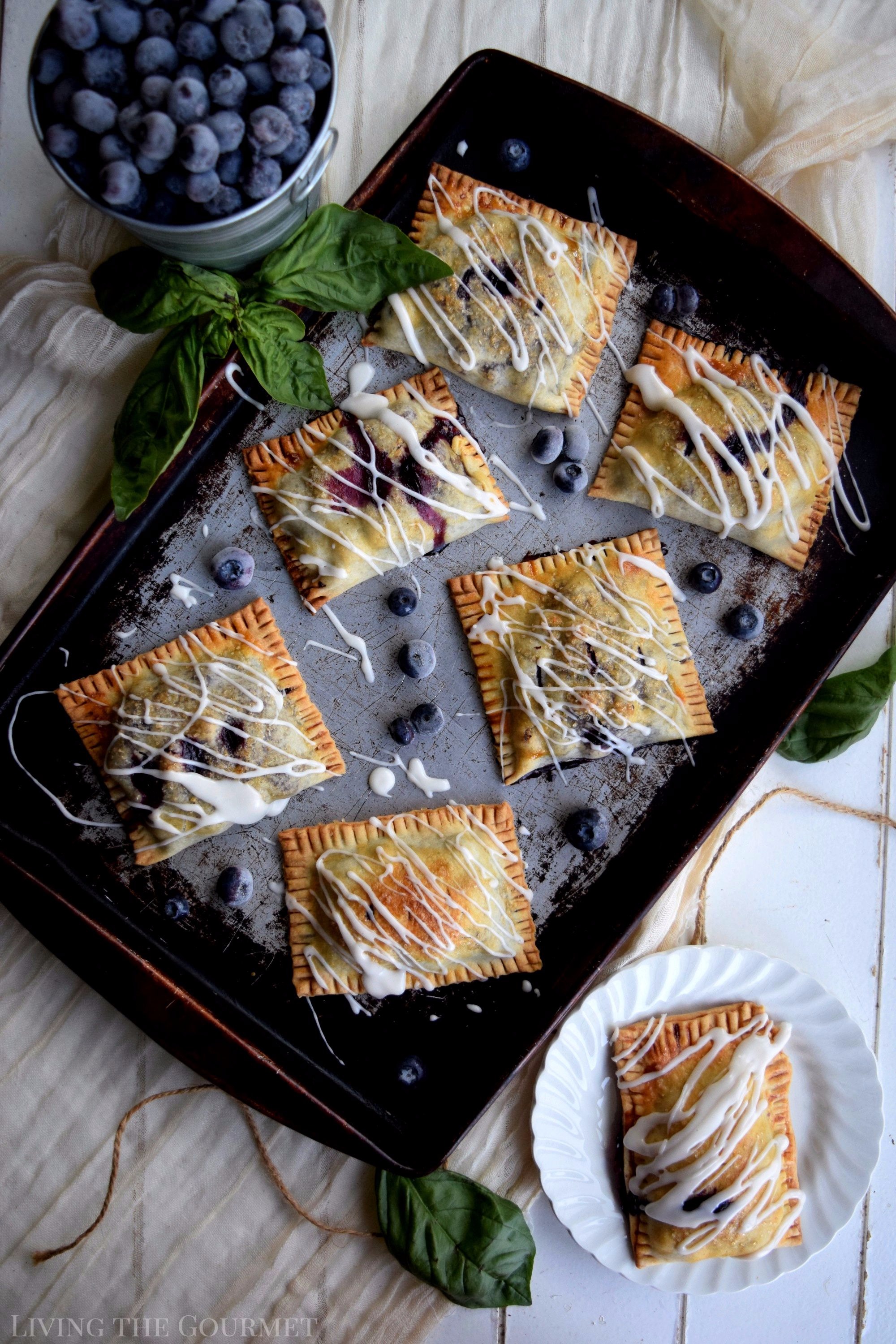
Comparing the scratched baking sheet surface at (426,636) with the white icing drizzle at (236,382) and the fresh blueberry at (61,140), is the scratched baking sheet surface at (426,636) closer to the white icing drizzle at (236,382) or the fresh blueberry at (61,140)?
the white icing drizzle at (236,382)

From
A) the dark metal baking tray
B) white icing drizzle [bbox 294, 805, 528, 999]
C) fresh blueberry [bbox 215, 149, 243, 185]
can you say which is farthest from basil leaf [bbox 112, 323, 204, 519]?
white icing drizzle [bbox 294, 805, 528, 999]

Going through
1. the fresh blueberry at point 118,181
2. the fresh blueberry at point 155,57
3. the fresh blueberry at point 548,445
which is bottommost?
the fresh blueberry at point 548,445

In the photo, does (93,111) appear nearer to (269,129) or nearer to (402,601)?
(269,129)

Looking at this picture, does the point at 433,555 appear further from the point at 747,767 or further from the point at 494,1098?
the point at 494,1098

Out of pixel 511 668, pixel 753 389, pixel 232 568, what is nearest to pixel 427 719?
pixel 511 668

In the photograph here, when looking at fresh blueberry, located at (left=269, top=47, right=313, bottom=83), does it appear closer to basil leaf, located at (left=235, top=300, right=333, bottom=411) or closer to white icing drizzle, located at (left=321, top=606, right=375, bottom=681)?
basil leaf, located at (left=235, top=300, right=333, bottom=411)

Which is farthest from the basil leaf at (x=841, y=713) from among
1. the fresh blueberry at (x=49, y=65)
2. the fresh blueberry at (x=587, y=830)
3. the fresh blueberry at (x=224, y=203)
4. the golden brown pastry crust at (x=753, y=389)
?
the fresh blueberry at (x=49, y=65)

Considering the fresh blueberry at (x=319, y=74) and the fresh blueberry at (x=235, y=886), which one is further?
the fresh blueberry at (x=235, y=886)

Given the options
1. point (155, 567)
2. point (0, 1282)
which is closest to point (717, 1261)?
point (0, 1282)
